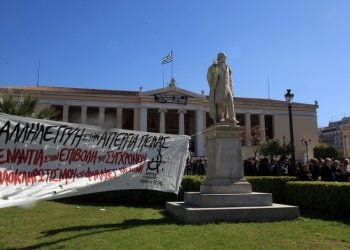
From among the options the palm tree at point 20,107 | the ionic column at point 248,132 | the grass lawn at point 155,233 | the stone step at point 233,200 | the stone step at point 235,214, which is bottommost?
the grass lawn at point 155,233

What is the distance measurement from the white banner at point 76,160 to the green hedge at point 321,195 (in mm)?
4766

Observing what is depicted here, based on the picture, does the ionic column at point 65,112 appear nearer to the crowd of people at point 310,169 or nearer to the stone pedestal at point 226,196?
the crowd of people at point 310,169

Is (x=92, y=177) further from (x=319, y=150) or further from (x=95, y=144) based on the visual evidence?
(x=319, y=150)

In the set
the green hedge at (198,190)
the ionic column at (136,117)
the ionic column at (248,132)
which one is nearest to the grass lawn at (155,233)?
the green hedge at (198,190)

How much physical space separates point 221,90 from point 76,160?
4.88 m

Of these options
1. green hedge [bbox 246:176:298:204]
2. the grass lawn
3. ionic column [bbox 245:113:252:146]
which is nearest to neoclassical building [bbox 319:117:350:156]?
ionic column [bbox 245:113:252:146]

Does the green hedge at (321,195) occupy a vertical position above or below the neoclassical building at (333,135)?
below

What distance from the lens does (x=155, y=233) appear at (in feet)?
25.4

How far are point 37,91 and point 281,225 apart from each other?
2116 inches

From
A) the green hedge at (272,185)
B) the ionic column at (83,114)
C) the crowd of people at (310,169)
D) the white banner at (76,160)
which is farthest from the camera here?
the ionic column at (83,114)

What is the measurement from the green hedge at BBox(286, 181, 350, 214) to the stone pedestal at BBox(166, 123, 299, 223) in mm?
2063

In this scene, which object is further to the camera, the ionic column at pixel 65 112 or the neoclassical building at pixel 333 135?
the neoclassical building at pixel 333 135

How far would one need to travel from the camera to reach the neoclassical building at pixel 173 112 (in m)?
59.6

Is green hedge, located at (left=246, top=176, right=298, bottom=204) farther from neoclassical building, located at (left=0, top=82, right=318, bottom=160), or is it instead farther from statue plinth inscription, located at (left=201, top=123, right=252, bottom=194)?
neoclassical building, located at (left=0, top=82, right=318, bottom=160)
